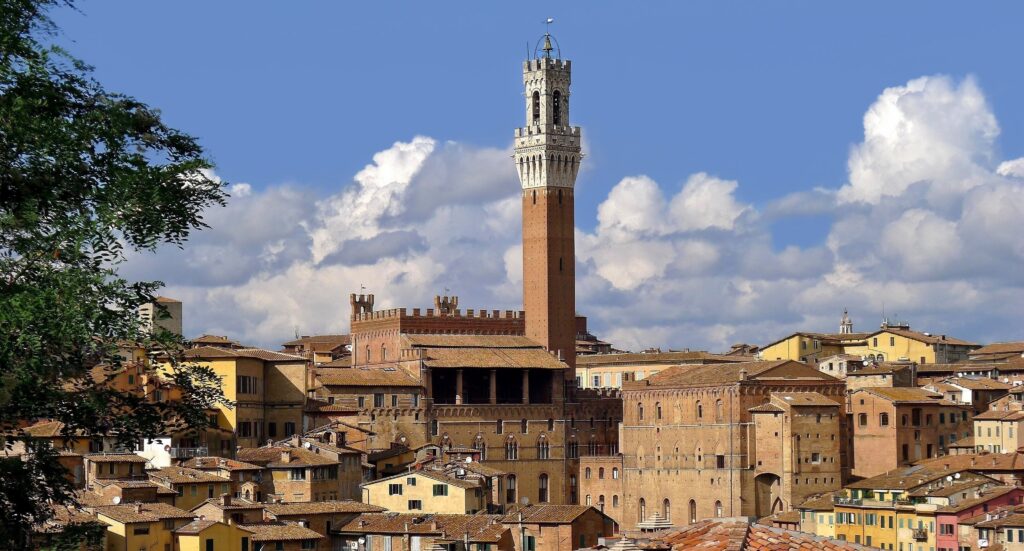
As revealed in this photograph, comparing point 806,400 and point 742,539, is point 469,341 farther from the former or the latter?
point 742,539

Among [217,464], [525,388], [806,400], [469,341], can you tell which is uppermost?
[469,341]

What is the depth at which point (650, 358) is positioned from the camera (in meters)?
95.9

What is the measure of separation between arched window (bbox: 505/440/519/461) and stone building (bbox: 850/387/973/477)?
13.8 m

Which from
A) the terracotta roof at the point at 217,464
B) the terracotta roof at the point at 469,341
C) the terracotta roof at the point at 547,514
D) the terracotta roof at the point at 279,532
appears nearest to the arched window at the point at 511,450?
the terracotta roof at the point at 469,341

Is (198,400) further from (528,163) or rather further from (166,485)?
(528,163)

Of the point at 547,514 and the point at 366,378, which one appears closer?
the point at 547,514

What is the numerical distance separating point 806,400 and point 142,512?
32850 mm

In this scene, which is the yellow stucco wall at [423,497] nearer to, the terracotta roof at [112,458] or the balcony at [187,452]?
the balcony at [187,452]

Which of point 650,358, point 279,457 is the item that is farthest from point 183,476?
point 650,358

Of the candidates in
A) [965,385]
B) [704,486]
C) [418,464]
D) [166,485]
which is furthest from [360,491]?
[965,385]

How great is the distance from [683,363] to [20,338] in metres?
80.7

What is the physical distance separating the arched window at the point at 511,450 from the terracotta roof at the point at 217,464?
2392 centimetres

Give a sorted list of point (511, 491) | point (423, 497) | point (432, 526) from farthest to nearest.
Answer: point (511, 491) → point (423, 497) → point (432, 526)

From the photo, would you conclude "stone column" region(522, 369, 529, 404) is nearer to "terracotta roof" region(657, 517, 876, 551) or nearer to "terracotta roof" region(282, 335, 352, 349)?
"terracotta roof" region(282, 335, 352, 349)
